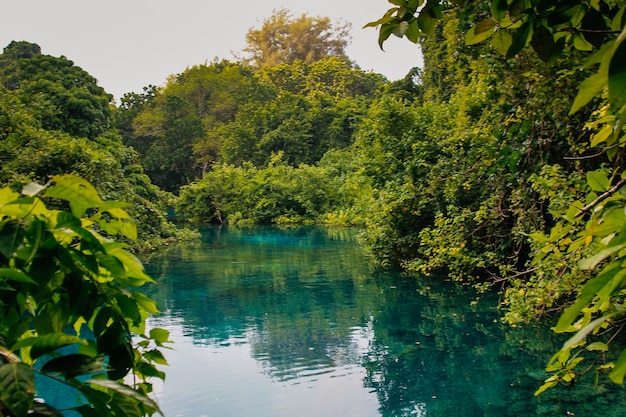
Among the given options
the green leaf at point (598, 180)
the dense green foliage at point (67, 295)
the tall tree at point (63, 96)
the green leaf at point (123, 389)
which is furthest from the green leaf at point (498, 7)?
the tall tree at point (63, 96)

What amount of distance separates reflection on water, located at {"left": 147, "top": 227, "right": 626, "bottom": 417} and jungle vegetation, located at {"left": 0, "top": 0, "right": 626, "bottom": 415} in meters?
0.43

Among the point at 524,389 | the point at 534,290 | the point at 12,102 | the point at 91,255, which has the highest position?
the point at 12,102

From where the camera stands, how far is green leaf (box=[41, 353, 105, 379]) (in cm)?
72

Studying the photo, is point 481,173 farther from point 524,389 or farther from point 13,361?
point 13,361

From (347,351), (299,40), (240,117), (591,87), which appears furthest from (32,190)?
(299,40)

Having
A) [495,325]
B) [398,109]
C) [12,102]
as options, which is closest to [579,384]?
[495,325]

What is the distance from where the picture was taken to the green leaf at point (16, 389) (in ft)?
2.03

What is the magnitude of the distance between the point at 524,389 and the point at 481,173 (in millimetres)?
3833

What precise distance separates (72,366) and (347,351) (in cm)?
560

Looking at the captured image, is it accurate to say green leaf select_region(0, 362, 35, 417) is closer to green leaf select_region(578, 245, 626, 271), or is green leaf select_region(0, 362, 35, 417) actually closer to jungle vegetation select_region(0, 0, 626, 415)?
jungle vegetation select_region(0, 0, 626, 415)

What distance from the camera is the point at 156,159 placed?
30375 mm

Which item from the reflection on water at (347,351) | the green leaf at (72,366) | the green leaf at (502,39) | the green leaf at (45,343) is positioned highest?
the green leaf at (502,39)

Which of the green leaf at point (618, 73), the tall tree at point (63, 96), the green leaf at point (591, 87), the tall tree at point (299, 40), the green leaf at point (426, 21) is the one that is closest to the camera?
the green leaf at point (618, 73)

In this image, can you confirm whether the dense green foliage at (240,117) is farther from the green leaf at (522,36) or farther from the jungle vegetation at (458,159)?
the green leaf at (522,36)
